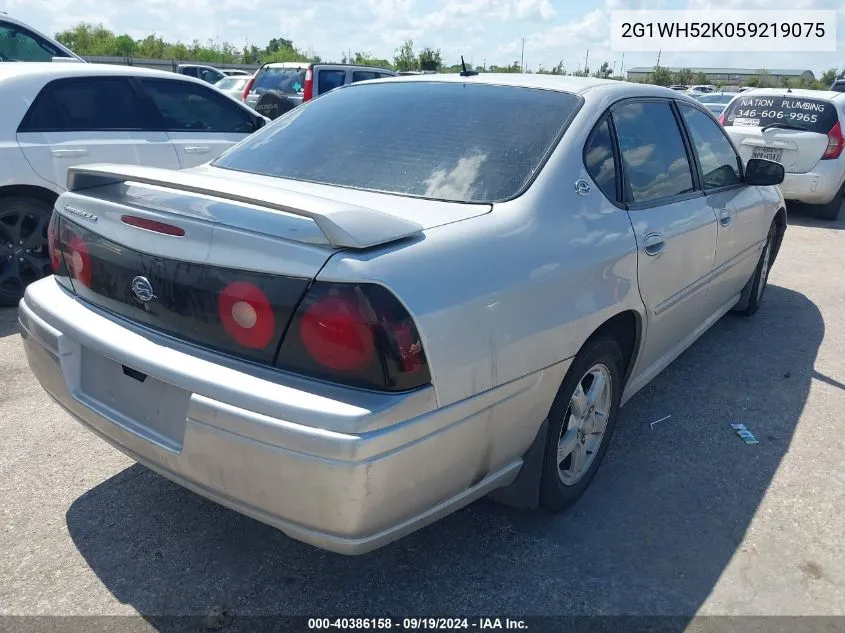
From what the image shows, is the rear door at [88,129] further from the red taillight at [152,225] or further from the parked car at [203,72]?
the parked car at [203,72]

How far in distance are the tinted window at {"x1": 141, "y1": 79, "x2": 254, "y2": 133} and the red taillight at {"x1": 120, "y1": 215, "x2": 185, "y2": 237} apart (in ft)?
13.1

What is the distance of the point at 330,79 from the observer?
12.4 metres

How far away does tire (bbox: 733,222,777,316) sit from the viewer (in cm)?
508

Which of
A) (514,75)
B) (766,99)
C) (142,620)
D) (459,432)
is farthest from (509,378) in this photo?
(766,99)

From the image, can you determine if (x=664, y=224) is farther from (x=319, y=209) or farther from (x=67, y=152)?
(x=67, y=152)

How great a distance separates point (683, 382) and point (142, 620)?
314 cm

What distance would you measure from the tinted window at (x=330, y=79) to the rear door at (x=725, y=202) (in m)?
9.18

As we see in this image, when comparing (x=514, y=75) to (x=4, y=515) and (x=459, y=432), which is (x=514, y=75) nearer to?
(x=459, y=432)

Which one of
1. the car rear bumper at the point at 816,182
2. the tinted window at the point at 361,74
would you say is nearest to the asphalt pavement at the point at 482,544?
the car rear bumper at the point at 816,182

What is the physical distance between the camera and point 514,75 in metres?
3.31

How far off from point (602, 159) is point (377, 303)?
139cm

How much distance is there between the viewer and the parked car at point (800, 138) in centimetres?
902

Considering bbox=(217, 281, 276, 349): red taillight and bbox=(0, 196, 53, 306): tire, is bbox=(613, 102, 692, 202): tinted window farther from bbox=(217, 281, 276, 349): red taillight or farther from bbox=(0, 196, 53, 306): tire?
bbox=(0, 196, 53, 306): tire

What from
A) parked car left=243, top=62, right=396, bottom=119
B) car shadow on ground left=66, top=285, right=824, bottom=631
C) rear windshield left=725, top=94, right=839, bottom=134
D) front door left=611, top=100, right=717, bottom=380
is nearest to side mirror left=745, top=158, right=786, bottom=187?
front door left=611, top=100, right=717, bottom=380
